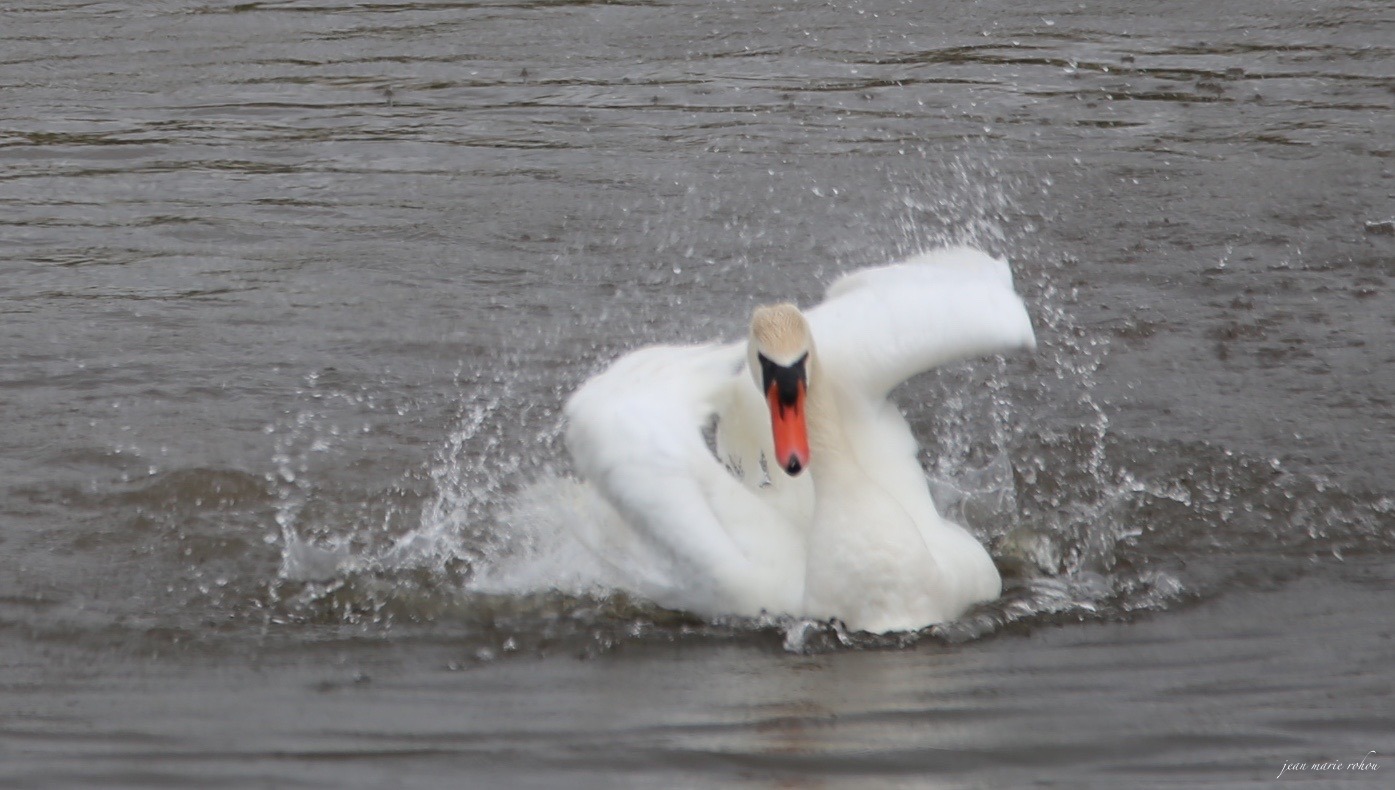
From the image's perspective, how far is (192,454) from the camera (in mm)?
→ 6734

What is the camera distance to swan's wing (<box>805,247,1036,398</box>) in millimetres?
5504

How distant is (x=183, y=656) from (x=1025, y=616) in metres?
2.43

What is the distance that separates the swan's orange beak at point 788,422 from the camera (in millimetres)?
5188

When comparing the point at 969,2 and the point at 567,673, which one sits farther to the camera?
the point at 969,2

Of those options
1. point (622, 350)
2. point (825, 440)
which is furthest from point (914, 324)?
point (622, 350)

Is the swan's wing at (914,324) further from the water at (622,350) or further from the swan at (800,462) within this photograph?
the water at (622,350)

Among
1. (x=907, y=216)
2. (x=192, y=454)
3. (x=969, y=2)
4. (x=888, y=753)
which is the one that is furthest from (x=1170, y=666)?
(x=969, y=2)

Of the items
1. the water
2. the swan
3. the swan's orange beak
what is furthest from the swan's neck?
the water

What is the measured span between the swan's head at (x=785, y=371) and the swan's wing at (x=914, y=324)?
29 centimetres

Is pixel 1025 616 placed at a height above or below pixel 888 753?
above

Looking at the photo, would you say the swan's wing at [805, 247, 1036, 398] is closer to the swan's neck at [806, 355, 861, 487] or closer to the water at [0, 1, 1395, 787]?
the swan's neck at [806, 355, 861, 487]

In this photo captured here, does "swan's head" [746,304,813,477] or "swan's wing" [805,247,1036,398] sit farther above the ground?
"swan's wing" [805,247,1036,398]

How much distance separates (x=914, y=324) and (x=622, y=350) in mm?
2354

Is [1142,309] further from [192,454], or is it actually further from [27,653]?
[27,653]
